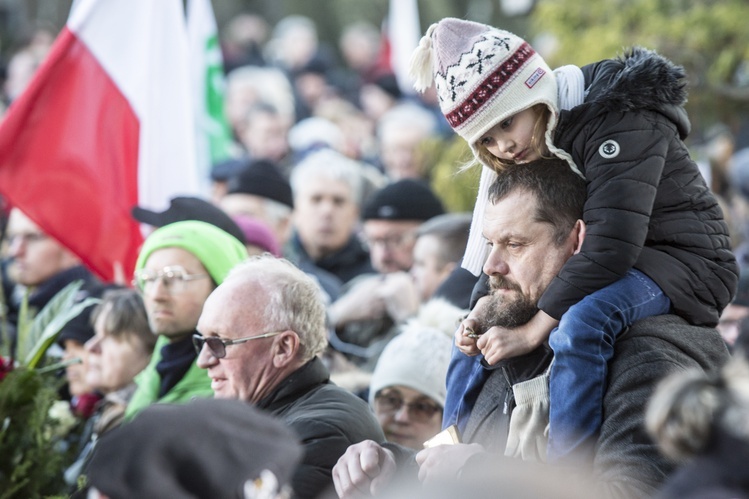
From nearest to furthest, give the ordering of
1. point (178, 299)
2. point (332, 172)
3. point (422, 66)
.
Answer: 1. point (422, 66)
2. point (178, 299)
3. point (332, 172)

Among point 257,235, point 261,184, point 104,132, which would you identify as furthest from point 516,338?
point 261,184

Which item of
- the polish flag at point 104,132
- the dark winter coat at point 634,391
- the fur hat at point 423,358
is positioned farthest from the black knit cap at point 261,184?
the dark winter coat at point 634,391

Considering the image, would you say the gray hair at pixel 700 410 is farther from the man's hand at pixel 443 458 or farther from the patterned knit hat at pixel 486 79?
the patterned knit hat at pixel 486 79

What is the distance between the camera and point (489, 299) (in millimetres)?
3844

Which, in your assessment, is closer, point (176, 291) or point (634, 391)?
point (634, 391)

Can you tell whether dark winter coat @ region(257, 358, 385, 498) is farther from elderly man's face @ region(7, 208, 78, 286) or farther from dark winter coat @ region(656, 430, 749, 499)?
elderly man's face @ region(7, 208, 78, 286)

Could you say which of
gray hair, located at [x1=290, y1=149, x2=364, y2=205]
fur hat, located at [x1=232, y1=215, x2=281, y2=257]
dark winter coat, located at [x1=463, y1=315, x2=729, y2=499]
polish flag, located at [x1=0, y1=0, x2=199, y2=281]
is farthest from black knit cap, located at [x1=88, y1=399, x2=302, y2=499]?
gray hair, located at [x1=290, y1=149, x2=364, y2=205]

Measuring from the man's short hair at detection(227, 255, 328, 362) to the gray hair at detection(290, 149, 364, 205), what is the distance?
12.4 ft

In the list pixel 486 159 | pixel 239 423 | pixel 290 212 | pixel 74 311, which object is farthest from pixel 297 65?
pixel 239 423

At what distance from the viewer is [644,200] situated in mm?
3543

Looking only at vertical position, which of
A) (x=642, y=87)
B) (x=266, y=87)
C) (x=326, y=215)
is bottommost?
(x=266, y=87)

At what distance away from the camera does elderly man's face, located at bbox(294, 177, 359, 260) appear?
27.7ft

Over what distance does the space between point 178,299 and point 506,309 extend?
7.36ft

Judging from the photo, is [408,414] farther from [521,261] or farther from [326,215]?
[326,215]
